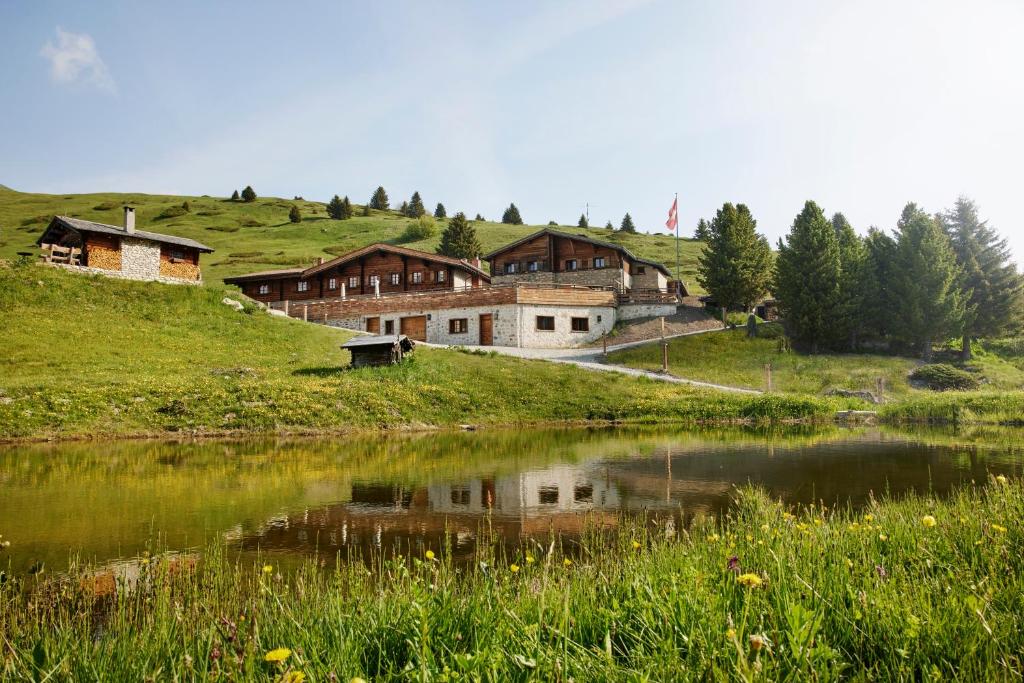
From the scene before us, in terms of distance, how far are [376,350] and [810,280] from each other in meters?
35.8

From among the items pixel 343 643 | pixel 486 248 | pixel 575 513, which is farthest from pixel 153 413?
pixel 486 248

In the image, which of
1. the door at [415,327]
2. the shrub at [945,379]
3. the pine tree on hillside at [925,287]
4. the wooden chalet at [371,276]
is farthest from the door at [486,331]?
the pine tree on hillside at [925,287]

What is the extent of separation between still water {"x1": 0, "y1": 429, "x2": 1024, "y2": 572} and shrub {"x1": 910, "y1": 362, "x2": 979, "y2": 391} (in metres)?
18.9

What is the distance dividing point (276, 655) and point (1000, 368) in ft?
182

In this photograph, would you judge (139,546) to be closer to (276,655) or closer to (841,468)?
(276,655)

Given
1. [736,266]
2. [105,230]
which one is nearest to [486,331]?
[736,266]

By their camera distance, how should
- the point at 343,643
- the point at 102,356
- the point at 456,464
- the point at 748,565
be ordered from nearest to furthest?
the point at 343,643 < the point at 748,565 < the point at 456,464 < the point at 102,356

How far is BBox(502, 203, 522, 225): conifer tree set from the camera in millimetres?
161875

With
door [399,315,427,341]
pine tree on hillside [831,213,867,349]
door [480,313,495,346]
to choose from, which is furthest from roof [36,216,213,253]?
pine tree on hillside [831,213,867,349]

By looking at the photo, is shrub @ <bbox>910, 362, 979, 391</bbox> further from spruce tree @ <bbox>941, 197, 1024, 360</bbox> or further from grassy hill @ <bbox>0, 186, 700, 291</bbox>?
grassy hill @ <bbox>0, 186, 700, 291</bbox>

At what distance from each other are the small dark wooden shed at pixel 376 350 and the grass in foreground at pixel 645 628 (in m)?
28.6

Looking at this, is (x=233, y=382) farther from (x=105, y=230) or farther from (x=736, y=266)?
(x=736, y=266)

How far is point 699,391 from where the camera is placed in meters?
33.6

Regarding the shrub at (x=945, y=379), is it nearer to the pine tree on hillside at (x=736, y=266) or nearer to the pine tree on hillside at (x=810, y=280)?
the pine tree on hillside at (x=810, y=280)
